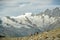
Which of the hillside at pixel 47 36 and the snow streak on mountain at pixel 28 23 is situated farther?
the snow streak on mountain at pixel 28 23

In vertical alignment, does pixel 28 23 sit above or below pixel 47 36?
above

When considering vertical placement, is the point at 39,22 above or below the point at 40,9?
below

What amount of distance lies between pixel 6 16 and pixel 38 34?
4.55 feet

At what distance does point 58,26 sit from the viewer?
6578mm

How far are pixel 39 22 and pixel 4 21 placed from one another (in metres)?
1.33

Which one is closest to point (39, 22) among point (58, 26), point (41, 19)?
point (41, 19)

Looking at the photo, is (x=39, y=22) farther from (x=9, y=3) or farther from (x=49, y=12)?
(x=9, y=3)

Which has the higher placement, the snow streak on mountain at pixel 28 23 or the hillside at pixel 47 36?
the snow streak on mountain at pixel 28 23

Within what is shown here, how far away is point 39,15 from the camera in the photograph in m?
6.70

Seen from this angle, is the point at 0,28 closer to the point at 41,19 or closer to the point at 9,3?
the point at 9,3

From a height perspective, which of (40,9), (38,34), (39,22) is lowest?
(38,34)

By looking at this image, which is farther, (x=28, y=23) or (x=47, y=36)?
(x=28, y=23)

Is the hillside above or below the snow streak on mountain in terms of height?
below

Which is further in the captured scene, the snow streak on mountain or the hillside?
the snow streak on mountain
